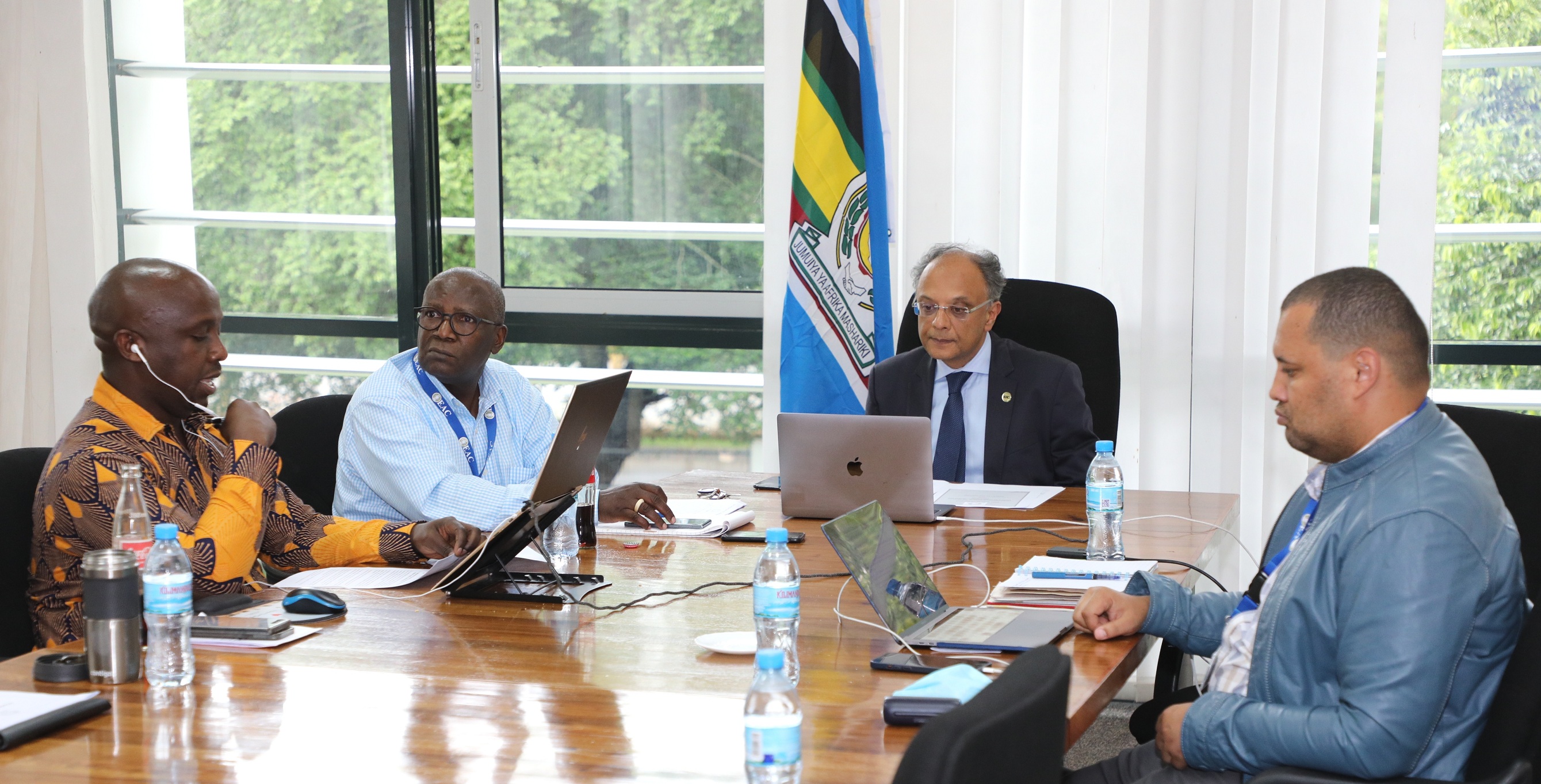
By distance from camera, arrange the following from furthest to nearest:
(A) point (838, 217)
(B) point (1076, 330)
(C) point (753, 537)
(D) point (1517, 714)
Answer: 1. (A) point (838, 217)
2. (B) point (1076, 330)
3. (C) point (753, 537)
4. (D) point (1517, 714)

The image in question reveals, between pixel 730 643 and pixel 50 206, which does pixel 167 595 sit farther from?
pixel 50 206

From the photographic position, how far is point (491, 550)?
7.18 feet

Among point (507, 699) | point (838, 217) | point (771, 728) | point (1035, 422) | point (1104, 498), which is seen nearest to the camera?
point (771, 728)

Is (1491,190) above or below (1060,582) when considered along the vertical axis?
above

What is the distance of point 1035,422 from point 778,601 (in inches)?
70.9

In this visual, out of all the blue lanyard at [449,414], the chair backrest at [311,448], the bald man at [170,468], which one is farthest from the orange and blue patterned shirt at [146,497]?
the chair backrest at [311,448]

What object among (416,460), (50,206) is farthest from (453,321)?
(50,206)

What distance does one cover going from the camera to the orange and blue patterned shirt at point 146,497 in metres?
2.11

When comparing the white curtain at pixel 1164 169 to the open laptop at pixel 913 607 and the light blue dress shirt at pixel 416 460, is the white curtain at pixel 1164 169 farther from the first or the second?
the open laptop at pixel 913 607

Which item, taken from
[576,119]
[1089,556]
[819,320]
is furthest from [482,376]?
[576,119]

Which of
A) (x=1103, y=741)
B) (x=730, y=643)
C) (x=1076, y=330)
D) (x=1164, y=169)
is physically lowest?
(x=1103, y=741)

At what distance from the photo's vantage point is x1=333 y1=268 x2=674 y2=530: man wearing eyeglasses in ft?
8.95

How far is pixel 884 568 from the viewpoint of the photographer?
1897mm

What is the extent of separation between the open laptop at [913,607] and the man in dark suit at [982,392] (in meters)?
1.34
